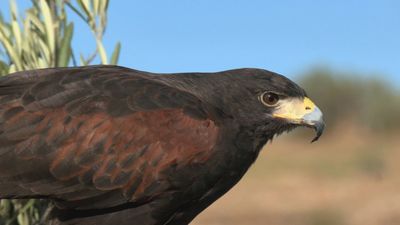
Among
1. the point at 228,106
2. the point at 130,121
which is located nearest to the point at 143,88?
the point at 130,121

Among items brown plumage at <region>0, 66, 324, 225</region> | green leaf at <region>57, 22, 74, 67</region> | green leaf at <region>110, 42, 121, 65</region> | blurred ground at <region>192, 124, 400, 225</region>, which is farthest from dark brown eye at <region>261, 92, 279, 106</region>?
blurred ground at <region>192, 124, 400, 225</region>

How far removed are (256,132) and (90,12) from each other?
174 centimetres

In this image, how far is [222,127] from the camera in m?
6.14

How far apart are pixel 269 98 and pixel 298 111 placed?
24 cm

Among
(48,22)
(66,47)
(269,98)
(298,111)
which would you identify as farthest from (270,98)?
(48,22)

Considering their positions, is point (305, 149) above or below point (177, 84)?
below

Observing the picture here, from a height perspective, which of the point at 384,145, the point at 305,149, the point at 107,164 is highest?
the point at 107,164

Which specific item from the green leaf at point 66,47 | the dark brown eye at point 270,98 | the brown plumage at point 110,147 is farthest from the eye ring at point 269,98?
the green leaf at point 66,47

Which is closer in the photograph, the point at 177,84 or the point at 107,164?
the point at 107,164

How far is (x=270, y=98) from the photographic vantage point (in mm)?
6324

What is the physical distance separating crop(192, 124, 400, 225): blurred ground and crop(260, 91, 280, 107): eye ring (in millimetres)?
15952

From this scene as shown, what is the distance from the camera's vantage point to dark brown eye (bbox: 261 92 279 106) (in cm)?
631

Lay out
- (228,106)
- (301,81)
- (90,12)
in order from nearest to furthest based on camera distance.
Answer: (228,106)
(90,12)
(301,81)

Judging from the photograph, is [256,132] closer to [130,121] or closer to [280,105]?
[280,105]
